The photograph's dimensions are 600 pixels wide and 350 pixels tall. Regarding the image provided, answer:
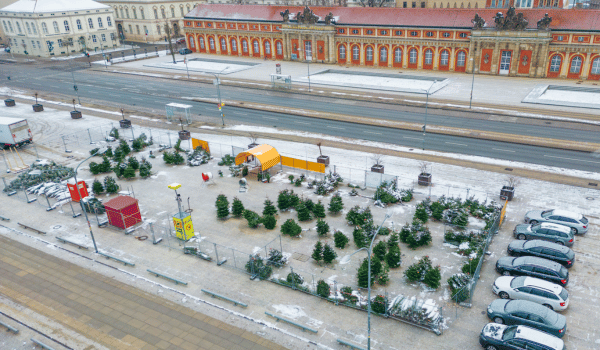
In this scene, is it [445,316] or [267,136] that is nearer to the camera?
[445,316]

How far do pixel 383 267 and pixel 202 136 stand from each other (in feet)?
101

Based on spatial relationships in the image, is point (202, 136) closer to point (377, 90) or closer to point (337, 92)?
point (337, 92)

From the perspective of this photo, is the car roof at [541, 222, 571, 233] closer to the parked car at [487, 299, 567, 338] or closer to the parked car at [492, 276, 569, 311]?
the parked car at [492, 276, 569, 311]

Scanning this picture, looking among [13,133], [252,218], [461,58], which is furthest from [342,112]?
[13,133]

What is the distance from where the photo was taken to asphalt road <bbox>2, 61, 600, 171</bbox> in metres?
43.3

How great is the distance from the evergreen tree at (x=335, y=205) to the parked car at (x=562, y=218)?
1257 centimetres

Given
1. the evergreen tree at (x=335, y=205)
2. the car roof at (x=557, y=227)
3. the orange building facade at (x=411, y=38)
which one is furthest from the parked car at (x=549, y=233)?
the orange building facade at (x=411, y=38)

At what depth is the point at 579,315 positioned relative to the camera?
2231 cm

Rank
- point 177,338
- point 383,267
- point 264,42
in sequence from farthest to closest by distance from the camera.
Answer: point 264,42 → point 383,267 → point 177,338

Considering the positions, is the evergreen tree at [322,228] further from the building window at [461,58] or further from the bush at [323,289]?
the building window at [461,58]

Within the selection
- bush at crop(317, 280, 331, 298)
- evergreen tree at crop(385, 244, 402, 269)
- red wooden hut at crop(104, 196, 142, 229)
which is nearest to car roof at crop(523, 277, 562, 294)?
evergreen tree at crop(385, 244, 402, 269)

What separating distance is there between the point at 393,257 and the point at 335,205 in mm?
7352

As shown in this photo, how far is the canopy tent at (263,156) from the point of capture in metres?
38.5

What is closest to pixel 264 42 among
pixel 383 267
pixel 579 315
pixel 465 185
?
pixel 465 185
